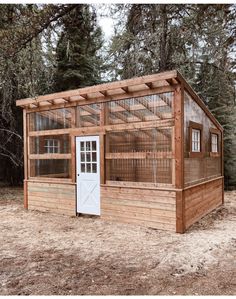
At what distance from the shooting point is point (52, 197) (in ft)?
21.2

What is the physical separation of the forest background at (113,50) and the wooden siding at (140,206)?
252cm

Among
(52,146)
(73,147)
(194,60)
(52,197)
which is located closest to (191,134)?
(73,147)

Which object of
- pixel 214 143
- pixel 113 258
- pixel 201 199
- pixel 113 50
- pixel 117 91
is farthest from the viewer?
pixel 113 50

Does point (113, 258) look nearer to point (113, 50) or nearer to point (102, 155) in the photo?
point (102, 155)

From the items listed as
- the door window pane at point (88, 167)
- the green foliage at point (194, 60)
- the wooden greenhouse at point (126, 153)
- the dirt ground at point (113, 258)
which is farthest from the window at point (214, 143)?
the door window pane at point (88, 167)

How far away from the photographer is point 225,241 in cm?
429

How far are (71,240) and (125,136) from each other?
7.35 feet

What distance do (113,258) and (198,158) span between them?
3012 millimetres

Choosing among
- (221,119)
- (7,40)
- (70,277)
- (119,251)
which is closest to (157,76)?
(7,40)

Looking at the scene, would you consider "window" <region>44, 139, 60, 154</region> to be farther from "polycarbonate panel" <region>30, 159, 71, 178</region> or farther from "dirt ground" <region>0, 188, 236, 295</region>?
"dirt ground" <region>0, 188, 236, 295</region>

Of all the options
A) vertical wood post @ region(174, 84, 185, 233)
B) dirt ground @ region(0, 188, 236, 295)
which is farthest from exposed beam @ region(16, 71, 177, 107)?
dirt ground @ region(0, 188, 236, 295)

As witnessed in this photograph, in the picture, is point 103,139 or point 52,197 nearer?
point 103,139

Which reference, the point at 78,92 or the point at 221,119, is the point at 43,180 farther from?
the point at 221,119

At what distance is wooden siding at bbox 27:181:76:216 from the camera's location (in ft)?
20.2
